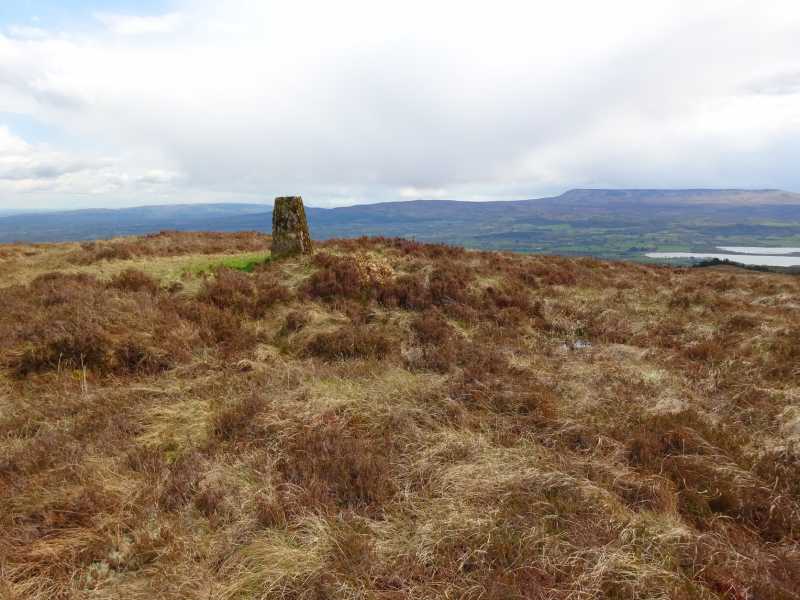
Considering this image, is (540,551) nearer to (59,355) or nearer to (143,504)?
(143,504)

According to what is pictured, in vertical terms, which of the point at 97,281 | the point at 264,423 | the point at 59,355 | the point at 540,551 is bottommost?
the point at 540,551

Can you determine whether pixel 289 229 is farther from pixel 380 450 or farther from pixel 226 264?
pixel 380 450

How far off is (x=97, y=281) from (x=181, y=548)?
10672 mm

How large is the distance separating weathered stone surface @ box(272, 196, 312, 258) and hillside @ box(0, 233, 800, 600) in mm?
3618

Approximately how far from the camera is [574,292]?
14.4 m

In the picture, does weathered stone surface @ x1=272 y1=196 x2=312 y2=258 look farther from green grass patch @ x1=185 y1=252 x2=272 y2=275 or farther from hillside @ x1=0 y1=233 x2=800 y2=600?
hillside @ x1=0 y1=233 x2=800 y2=600

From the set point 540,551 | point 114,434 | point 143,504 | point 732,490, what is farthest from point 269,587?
point 732,490

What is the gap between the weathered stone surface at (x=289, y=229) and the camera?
47.4ft

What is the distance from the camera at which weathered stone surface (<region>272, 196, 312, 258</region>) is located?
14445 mm

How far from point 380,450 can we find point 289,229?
10.9 m

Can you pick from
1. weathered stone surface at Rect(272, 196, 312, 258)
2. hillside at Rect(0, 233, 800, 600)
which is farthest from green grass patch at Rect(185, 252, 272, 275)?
hillside at Rect(0, 233, 800, 600)

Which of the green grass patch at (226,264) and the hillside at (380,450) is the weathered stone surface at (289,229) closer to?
the green grass patch at (226,264)

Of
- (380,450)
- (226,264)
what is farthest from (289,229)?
(380,450)

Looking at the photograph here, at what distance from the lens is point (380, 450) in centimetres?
530
